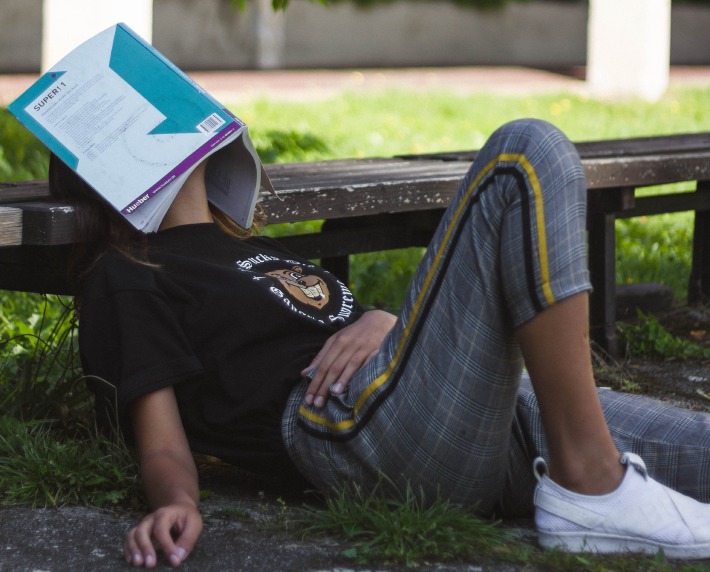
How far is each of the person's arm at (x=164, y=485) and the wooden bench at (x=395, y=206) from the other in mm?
420

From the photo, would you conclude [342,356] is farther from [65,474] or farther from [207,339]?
[65,474]

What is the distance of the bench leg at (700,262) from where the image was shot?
446cm

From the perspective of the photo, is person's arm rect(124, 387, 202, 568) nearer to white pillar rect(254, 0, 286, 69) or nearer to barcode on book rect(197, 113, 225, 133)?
→ barcode on book rect(197, 113, 225, 133)

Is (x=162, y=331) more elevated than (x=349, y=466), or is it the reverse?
(x=162, y=331)

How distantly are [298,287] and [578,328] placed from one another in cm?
67

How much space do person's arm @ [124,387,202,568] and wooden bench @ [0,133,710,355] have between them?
42cm

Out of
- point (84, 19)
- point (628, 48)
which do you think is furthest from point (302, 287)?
point (628, 48)

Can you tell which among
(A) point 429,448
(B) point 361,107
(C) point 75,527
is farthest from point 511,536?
(B) point 361,107

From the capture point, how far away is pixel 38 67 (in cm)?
1606

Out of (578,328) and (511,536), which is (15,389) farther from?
(578,328)

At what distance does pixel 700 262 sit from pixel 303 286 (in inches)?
103

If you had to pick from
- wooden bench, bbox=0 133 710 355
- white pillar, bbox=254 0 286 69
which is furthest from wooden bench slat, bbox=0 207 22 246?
white pillar, bbox=254 0 286 69

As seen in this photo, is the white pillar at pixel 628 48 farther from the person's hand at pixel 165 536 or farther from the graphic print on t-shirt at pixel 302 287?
the person's hand at pixel 165 536

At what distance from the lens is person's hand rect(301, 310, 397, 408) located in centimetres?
209
